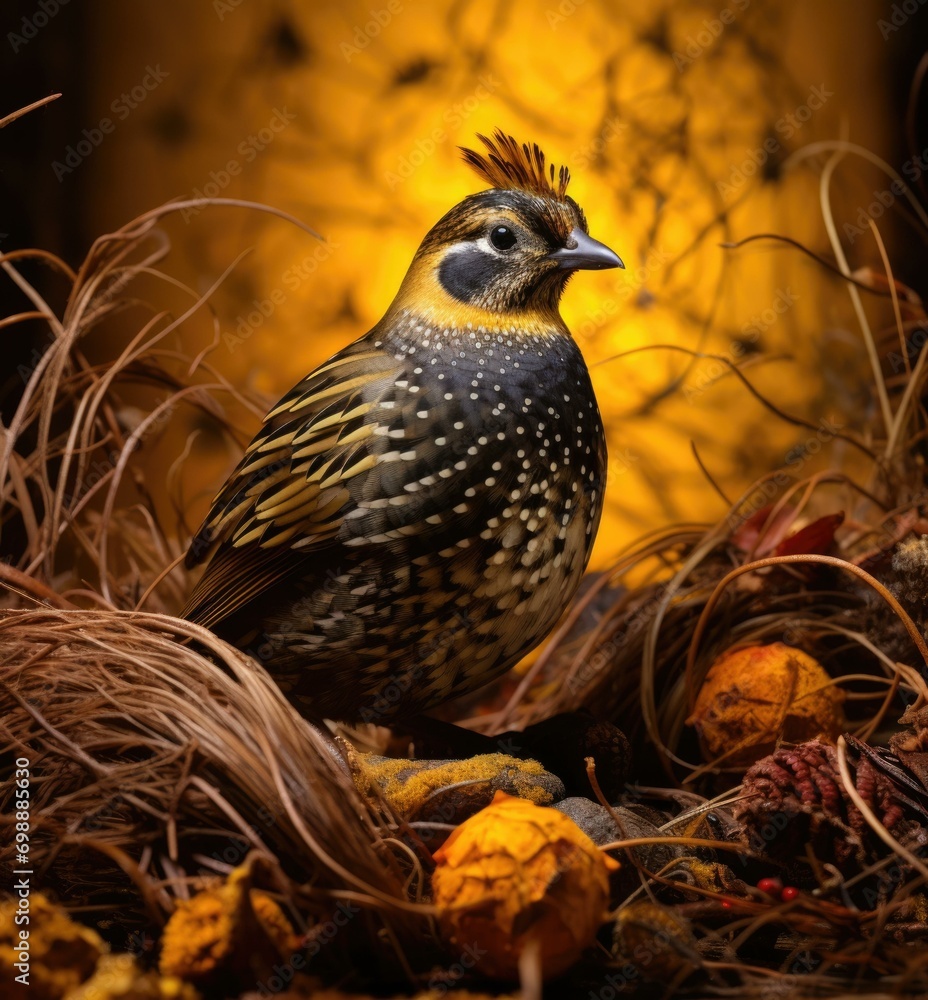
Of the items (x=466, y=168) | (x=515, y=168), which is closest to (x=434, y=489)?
(x=515, y=168)

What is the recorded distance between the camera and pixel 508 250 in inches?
56.9

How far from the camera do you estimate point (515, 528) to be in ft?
4.44

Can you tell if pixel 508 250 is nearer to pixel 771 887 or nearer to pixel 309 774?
pixel 309 774

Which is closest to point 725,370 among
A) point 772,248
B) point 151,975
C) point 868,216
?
point 772,248

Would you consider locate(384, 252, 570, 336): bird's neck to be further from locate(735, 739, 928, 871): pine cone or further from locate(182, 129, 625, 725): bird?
locate(735, 739, 928, 871): pine cone

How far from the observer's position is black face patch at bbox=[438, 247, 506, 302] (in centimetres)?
145

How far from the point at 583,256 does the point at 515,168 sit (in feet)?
0.58

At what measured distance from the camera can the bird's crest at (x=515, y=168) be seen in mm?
1472

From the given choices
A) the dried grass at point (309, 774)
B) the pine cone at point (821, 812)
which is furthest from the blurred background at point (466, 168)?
the pine cone at point (821, 812)

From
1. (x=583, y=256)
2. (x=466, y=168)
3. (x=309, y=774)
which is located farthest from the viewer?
(x=466, y=168)

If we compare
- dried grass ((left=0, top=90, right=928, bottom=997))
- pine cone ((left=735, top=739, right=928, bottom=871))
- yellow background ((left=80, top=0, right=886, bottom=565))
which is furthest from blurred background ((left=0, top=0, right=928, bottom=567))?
pine cone ((left=735, top=739, right=928, bottom=871))

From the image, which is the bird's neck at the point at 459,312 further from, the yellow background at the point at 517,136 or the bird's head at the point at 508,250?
the yellow background at the point at 517,136

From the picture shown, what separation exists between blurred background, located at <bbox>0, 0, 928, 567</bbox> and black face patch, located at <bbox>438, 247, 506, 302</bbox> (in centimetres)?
88

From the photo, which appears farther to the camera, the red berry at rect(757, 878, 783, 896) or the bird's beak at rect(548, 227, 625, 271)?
the bird's beak at rect(548, 227, 625, 271)
